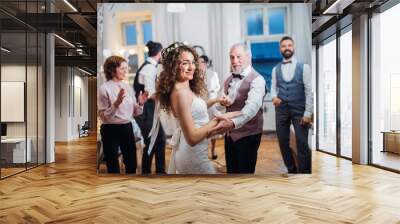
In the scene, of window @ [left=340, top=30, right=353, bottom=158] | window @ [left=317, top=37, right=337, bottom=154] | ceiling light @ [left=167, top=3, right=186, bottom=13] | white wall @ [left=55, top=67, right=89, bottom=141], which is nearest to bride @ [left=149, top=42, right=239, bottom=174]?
ceiling light @ [left=167, top=3, right=186, bottom=13]

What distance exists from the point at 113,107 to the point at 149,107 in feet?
1.94

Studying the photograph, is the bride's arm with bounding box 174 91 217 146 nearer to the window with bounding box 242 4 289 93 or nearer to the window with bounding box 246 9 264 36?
the window with bounding box 242 4 289 93

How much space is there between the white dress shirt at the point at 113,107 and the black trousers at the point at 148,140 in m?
0.12

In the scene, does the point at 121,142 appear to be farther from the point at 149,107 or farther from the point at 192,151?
the point at 192,151

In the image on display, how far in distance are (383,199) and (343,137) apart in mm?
4791

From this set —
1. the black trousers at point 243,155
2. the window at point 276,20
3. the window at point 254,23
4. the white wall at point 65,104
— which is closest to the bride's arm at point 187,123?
the black trousers at point 243,155

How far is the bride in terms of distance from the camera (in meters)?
6.45

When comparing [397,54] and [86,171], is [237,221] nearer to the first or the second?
[86,171]

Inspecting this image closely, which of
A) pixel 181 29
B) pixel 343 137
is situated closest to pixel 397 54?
pixel 343 137

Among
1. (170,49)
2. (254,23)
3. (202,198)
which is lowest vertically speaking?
(202,198)

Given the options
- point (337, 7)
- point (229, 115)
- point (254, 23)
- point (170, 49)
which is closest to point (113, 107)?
point (170, 49)

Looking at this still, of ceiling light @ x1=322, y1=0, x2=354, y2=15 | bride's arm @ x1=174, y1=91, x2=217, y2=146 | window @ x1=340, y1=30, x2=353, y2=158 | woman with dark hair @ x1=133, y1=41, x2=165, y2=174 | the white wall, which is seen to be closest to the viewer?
bride's arm @ x1=174, y1=91, x2=217, y2=146

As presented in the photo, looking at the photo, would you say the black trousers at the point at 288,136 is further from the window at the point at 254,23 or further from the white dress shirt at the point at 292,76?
the window at the point at 254,23

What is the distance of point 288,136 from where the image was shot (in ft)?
21.7
